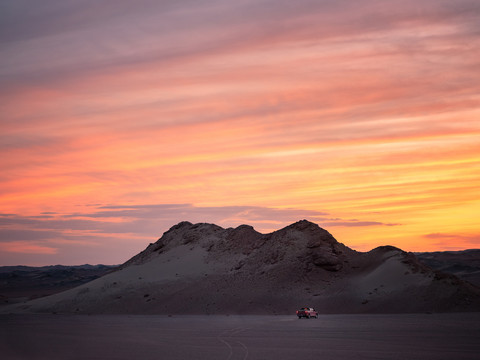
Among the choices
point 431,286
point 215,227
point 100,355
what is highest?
point 215,227

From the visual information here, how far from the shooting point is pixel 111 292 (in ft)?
396

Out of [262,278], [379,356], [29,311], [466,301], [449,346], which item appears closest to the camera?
[379,356]

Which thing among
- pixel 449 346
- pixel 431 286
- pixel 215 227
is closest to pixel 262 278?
pixel 431 286

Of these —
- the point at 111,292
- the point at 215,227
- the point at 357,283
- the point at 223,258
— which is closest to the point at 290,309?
the point at 357,283

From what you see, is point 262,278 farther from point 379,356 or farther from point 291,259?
point 379,356

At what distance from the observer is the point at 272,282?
352 feet

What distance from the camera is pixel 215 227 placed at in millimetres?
147625

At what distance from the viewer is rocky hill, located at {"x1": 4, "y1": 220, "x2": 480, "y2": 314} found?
93562mm

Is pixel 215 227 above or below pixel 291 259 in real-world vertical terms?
above

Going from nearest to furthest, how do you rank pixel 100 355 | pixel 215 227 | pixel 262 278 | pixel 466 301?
pixel 100 355, pixel 466 301, pixel 262 278, pixel 215 227

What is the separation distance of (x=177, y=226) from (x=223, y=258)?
3438 cm

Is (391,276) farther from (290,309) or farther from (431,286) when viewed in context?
(290,309)

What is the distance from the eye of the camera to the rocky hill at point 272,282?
93562 mm

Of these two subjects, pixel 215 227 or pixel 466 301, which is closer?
pixel 466 301
